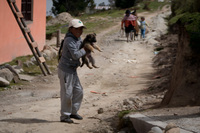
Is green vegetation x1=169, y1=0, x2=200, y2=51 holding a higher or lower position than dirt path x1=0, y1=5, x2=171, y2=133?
higher

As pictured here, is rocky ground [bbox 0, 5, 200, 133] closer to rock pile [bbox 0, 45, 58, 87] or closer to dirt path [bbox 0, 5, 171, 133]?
dirt path [bbox 0, 5, 171, 133]

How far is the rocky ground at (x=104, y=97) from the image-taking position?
19.0ft

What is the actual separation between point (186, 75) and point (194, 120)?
4.95ft

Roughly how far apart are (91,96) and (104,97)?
505mm

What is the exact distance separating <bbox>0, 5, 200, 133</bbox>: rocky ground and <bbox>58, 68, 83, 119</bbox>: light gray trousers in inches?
11.8

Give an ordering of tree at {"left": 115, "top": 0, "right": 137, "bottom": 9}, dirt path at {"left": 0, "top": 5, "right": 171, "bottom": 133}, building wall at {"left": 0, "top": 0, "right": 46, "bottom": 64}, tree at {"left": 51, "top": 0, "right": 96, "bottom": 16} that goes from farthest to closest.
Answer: tree at {"left": 115, "top": 0, "right": 137, "bottom": 9}
tree at {"left": 51, "top": 0, "right": 96, "bottom": 16}
building wall at {"left": 0, "top": 0, "right": 46, "bottom": 64}
dirt path at {"left": 0, "top": 5, "right": 171, "bottom": 133}

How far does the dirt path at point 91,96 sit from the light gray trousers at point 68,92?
0.30 metres

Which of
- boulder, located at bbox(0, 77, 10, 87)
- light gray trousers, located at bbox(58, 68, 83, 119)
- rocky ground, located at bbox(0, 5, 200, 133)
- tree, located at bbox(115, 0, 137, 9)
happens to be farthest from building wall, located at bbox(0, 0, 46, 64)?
tree, located at bbox(115, 0, 137, 9)

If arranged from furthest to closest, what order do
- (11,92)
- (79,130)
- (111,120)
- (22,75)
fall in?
(22,75) < (11,92) < (111,120) < (79,130)

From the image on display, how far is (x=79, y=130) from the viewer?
5793 millimetres

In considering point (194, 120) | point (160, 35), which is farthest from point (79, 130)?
point (160, 35)

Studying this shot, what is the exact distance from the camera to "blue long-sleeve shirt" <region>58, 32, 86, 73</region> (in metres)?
5.94

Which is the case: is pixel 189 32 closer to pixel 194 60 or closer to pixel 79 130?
pixel 194 60

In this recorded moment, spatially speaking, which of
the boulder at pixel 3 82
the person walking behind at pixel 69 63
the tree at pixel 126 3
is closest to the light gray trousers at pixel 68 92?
the person walking behind at pixel 69 63
